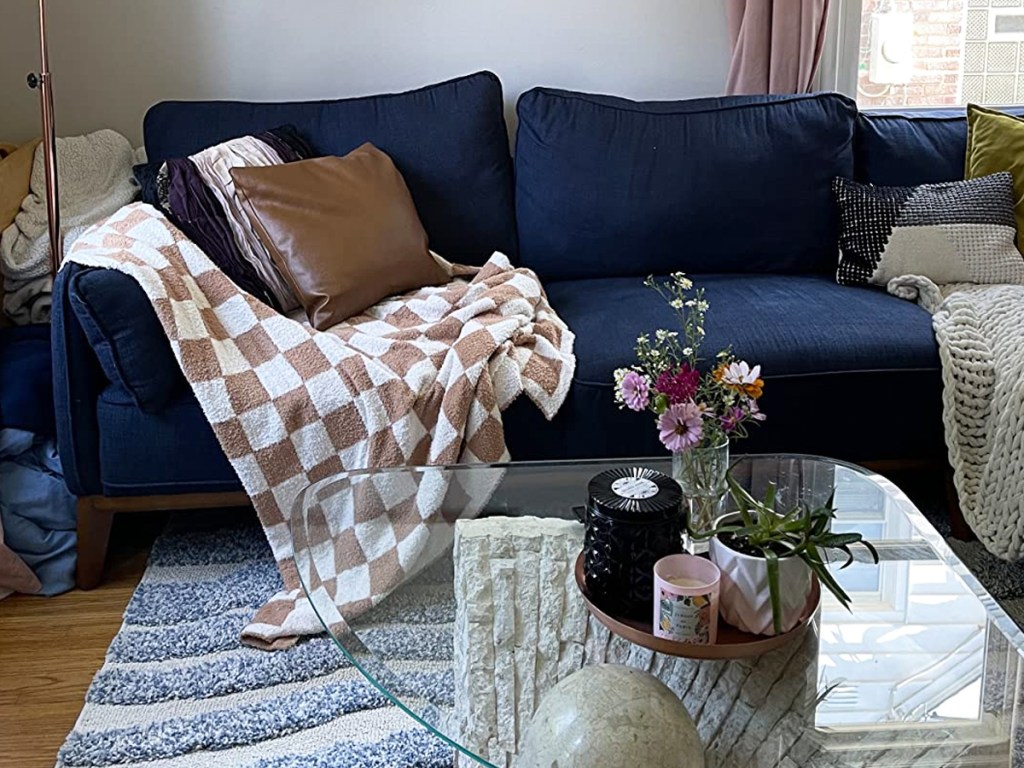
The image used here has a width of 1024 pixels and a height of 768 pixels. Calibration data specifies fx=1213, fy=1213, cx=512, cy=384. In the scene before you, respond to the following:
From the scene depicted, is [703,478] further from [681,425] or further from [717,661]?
[717,661]

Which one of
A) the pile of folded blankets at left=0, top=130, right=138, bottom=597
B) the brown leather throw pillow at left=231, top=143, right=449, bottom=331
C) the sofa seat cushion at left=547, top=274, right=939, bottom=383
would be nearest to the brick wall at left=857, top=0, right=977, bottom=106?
the sofa seat cushion at left=547, top=274, right=939, bottom=383

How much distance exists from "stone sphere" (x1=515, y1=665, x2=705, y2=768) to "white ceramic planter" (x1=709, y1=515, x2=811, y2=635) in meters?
0.15

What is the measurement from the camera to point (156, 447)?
2148mm

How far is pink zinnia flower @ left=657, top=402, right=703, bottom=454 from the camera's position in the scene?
1466 mm

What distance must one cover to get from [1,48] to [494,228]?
1.28 meters

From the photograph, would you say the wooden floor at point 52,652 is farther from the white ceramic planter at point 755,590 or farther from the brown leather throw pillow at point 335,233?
the white ceramic planter at point 755,590

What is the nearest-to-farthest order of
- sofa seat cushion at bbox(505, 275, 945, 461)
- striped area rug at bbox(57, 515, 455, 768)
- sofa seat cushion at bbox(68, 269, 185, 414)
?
1. striped area rug at bbox(57, 515, 455, 768)
2. sofa seat cushion at bbox(68, 269, 185, 414)
3. sofa seat cushion at bbox(505, 275, 945, 461)

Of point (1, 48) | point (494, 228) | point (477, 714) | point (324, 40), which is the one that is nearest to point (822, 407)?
point (494, 228)

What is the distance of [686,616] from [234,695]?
2.86ft

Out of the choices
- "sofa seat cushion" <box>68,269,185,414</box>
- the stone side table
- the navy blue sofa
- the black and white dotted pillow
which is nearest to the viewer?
the stone side table

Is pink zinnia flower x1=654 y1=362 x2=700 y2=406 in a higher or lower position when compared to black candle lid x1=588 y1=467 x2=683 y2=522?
higher

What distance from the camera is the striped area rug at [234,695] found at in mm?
1710

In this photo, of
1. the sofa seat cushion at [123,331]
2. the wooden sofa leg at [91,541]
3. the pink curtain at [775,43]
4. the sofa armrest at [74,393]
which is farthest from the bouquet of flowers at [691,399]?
the pink curtain at [775,43]

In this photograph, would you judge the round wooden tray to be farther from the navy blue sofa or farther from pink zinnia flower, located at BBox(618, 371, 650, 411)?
the navy blue sofa
